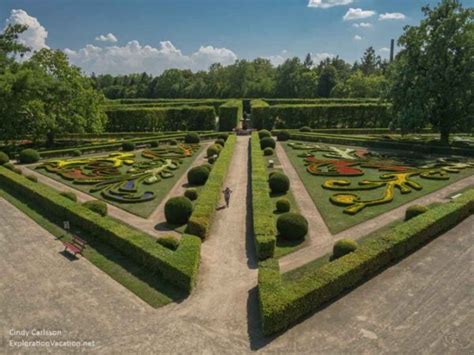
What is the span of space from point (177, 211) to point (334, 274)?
9.36m

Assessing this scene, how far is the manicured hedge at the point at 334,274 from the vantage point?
11.4 metres

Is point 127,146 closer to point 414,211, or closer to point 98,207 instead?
point 98,207

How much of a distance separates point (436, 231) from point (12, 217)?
22.2 meters

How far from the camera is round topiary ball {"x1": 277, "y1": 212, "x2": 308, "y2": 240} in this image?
1742cm

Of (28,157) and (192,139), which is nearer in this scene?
(28,157)

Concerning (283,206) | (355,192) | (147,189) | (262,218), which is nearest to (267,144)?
(355,192)

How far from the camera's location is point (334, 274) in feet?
43.1

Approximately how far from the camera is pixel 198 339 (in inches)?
430

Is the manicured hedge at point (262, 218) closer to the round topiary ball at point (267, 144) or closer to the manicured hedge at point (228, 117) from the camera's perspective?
the round topiary ball at point (267, 144)

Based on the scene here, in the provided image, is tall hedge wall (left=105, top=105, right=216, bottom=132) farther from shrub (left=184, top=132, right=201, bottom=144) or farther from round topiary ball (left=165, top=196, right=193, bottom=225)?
round topiary ball (left=165, top=196, right=193, bottom=225)

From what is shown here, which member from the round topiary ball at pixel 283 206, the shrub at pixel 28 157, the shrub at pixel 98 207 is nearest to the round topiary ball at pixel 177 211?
the shrub at pixel 98 207

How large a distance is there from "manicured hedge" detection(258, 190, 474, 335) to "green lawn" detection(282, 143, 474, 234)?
3.14m

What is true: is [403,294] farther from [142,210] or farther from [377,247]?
[142,210]

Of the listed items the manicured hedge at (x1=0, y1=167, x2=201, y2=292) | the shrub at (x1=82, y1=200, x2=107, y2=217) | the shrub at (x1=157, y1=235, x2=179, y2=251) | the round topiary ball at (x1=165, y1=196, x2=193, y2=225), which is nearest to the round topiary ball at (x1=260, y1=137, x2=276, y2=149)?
the round topiary ball at (x1=165, y1=196, x2=193, y2=225)
